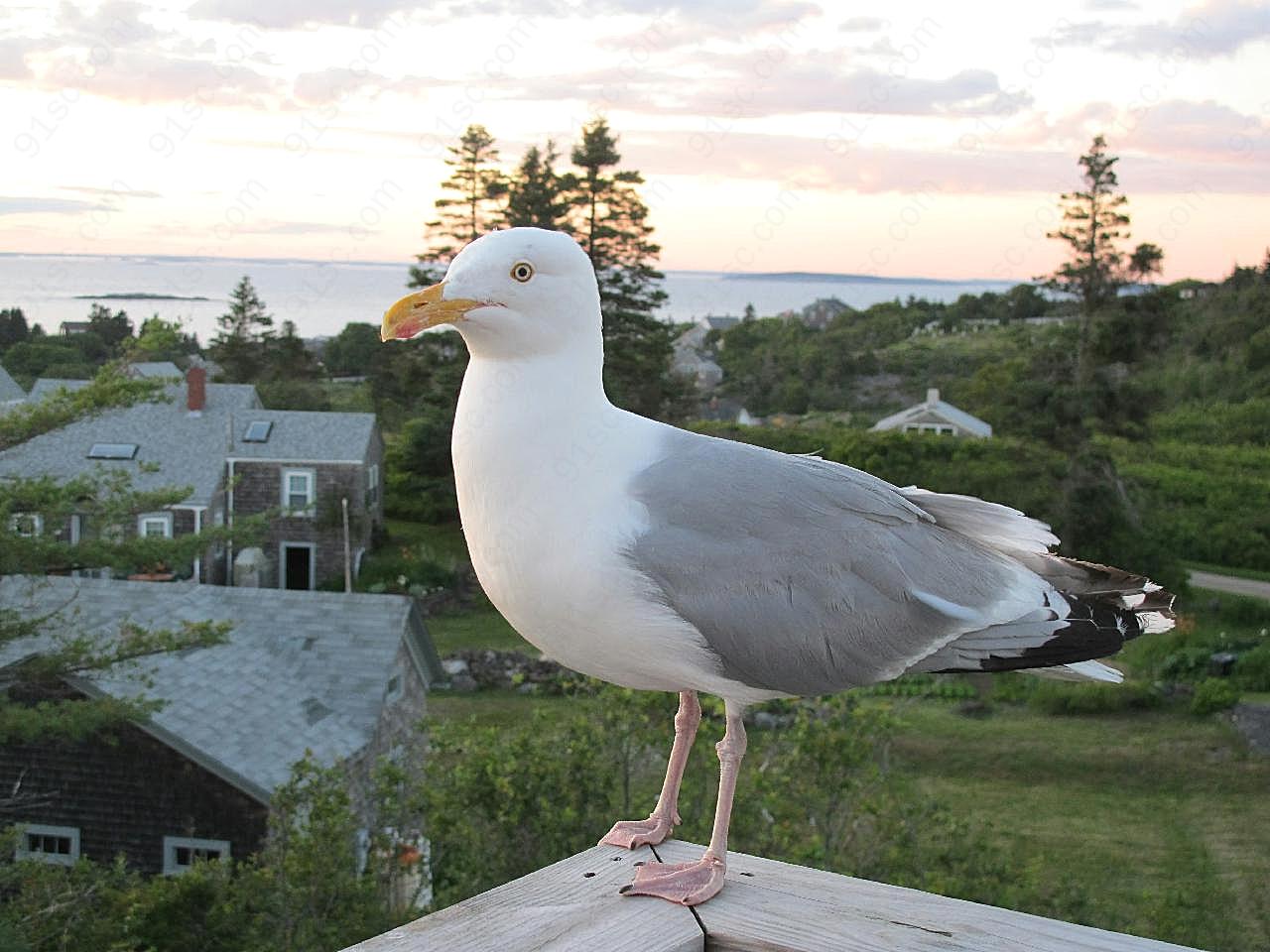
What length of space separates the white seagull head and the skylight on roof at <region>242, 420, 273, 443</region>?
84.3 ft

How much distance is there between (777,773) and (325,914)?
317cm

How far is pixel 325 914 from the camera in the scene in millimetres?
8781

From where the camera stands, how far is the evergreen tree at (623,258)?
27562 millimetres

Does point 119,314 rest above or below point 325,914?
above

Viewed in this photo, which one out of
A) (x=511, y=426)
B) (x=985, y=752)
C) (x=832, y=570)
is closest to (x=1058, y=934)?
(x=832, y=570)

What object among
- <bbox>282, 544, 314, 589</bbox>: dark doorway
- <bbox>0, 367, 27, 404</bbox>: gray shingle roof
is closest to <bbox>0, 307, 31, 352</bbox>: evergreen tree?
<bbox>0, 367, 27, 404</bbox>: gray shingle roof

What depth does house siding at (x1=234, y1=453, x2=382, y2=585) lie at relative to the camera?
2738 centimetres

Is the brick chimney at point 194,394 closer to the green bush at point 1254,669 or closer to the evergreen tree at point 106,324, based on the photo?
the evergreen tree at point 106,324

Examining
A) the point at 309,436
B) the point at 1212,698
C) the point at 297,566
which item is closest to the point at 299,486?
the point at 309,436

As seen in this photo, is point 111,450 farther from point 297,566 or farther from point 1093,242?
point 1093,242

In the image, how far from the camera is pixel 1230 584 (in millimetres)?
25391

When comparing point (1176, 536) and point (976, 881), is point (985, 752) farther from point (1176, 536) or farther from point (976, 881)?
point (1176, 536)

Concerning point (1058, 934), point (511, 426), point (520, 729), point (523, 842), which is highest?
point (511, 426)

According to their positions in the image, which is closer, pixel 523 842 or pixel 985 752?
pixel 523 842
